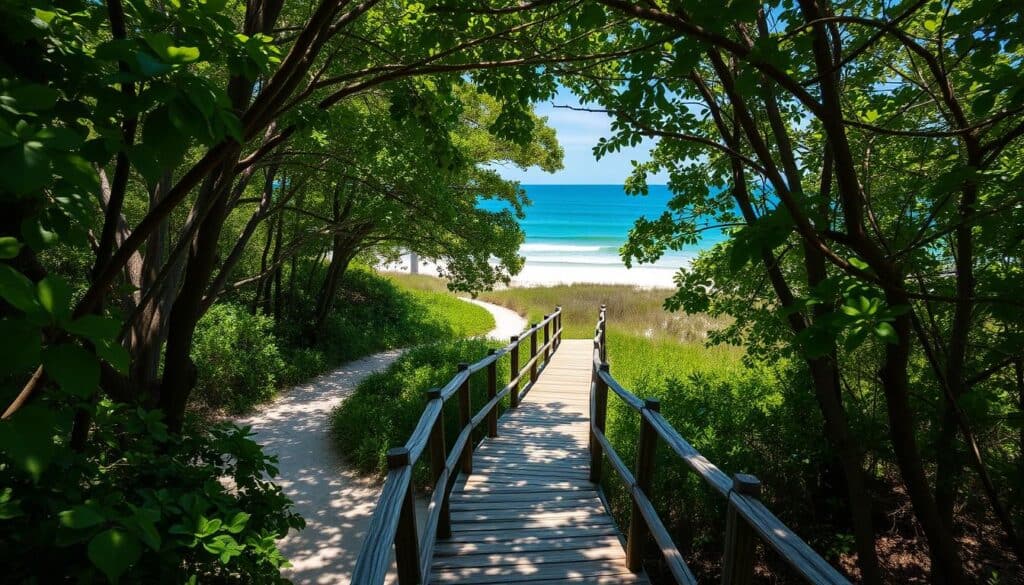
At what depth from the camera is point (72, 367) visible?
2.98 ft

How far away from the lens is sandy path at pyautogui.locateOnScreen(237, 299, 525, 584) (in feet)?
16.2

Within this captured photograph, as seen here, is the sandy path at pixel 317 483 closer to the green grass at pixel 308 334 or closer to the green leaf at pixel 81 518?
the green grass at pixel 308 334

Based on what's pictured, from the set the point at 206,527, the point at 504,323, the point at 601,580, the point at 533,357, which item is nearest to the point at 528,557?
the point at 601,580

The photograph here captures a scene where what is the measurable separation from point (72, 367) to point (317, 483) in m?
6.39

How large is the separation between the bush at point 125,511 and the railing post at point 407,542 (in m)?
0.51

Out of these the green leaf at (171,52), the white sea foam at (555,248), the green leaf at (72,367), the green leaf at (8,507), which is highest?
the white sea foam at (555,248)

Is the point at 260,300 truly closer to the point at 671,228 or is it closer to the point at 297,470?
the point at 297,470

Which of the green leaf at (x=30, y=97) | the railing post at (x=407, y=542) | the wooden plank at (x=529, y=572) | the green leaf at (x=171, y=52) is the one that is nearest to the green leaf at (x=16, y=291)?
the green leaf at (x=30, y=97)

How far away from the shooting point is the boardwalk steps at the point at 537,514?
5.99ft

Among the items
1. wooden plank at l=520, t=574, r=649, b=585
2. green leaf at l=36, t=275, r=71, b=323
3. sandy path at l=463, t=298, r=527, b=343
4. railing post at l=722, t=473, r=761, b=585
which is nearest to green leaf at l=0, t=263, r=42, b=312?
green leaf at l=36, t=275, r=71, b=323

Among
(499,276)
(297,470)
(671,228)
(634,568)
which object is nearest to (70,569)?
(634,568)

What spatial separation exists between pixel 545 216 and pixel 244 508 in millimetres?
97872

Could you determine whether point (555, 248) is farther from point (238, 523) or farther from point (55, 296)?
point (55, 296)

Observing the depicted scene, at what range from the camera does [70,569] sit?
1.59 meters
